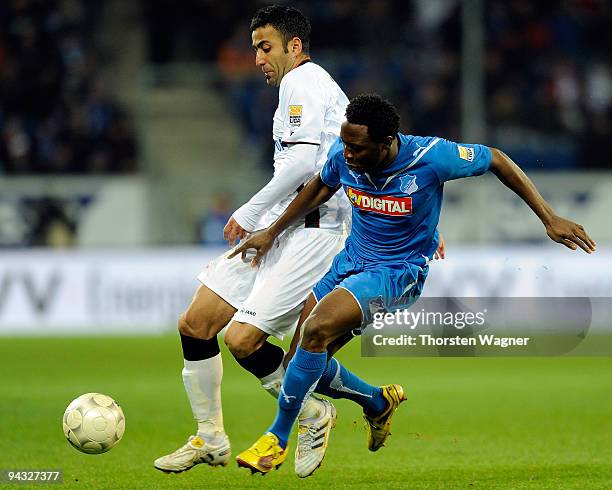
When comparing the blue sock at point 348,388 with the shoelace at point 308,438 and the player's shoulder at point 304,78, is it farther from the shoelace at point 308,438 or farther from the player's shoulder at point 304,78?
the player's shoulder at point 304,78

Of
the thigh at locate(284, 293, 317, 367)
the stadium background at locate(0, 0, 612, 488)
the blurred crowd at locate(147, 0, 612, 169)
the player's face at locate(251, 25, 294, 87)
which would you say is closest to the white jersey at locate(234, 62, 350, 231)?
the player's face at locate(251, 25, 294, 87)

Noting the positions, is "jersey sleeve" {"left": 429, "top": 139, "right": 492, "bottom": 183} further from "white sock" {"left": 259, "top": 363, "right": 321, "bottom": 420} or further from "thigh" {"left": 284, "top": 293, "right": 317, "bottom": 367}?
"white sock" {"left": 259, "top": 363, "right": 321, "bottom": 420}

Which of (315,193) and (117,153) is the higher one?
(315,193)

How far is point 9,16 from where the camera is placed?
62.2 feet

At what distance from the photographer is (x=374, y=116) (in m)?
5.64

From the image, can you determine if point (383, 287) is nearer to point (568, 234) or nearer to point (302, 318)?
point (302, 318)

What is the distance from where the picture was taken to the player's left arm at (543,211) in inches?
225

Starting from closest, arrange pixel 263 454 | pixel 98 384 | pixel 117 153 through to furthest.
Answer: pixel 263 454 < pixel 98 384 < pixel 117 153

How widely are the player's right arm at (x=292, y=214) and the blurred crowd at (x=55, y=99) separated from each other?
11.4 meters

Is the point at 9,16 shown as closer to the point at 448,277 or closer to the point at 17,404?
the point at 448,277

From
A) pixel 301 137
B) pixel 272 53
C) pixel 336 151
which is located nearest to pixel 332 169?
pixel 336 151

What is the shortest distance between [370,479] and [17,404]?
4.24 m

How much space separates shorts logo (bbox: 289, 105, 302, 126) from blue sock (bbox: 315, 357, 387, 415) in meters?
1.27

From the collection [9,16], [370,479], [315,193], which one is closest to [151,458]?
[370,479]
